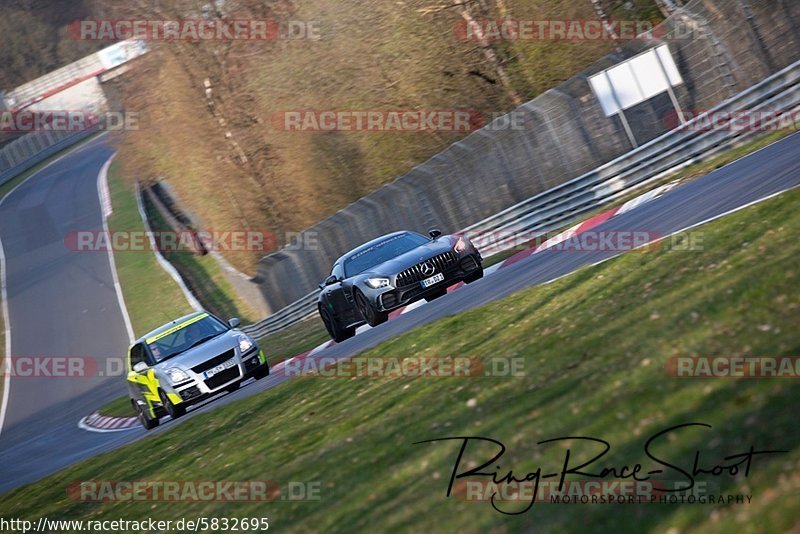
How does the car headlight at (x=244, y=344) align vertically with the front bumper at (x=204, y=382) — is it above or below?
above

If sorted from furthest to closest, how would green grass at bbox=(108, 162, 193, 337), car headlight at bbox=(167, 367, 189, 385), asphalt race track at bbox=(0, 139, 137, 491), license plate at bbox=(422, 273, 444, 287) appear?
1. green grass at bbox=(108, 162, 193, 337)
2. asphalt race track at bbox=(0, 139, 137, 491)
3. car headlight at bbox=(167, 367, 189, 385)
4. license plate at bbox=(422, 273, 444, 287)

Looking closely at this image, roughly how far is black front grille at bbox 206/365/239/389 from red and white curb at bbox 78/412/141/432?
514 centimetres

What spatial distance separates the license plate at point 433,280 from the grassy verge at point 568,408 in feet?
8.59

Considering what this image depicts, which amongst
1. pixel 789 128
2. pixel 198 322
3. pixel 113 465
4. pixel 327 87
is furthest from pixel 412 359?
pixel 327 87

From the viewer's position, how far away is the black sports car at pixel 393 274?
17.1 meters

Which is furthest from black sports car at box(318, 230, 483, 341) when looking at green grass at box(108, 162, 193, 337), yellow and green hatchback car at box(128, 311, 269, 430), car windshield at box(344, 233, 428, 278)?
green grass at box(108, 162, 193, 337)

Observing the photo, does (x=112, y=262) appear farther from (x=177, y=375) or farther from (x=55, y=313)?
(x=177, y=375)

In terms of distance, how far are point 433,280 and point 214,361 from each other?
3.74 metres

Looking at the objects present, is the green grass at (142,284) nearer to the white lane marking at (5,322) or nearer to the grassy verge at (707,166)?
the white lane marking at (5,322)

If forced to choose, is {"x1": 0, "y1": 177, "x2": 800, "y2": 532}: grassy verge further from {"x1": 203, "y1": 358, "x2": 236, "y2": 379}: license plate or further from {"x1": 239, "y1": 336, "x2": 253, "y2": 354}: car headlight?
{"x1": 239, "y1": 336, "x2": 253, "y2": 354}: car headlight

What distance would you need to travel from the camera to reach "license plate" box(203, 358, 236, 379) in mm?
17734

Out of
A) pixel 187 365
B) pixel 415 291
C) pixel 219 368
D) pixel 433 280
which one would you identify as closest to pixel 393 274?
pixel 415 291

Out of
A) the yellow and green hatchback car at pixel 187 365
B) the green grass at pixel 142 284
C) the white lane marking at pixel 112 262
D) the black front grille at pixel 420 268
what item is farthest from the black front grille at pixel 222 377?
the white lane marking at pixel 112 262

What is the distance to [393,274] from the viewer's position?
1709 cm
